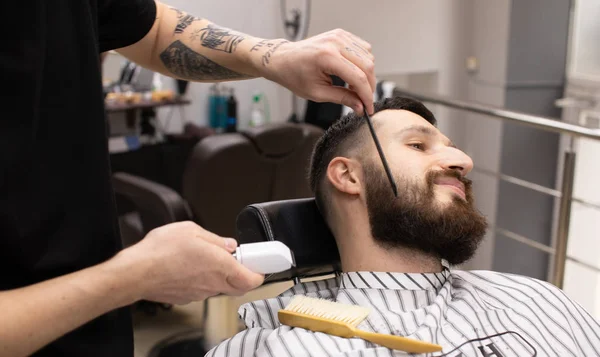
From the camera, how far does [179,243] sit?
0.81m

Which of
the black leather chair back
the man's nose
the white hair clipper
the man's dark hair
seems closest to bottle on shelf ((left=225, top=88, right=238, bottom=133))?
the black leather chair back

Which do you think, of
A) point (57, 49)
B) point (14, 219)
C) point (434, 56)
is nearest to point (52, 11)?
point (57, 49)

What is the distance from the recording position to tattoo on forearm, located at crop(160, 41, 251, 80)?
53.8 inches

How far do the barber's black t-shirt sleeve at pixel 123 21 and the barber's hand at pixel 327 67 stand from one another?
0.27 m

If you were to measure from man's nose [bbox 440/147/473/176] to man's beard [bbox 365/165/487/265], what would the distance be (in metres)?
0.01

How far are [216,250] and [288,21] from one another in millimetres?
2567

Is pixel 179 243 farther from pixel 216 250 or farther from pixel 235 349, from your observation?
pixel 235 349

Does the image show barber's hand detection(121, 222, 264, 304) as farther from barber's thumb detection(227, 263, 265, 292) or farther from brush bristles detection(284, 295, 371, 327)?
brush bristles detection(284, 295, 371, 327)

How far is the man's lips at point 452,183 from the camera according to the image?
1.37 meters

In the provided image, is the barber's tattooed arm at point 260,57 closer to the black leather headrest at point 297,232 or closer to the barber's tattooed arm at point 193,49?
the barber's tattooed arm at point 193,49

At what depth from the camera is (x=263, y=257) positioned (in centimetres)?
91

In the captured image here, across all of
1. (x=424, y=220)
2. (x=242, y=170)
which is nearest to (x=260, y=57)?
(x=424, y=220)

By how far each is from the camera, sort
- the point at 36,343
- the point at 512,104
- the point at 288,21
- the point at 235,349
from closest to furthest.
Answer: the point at 36,343 → the point at 235,349 → the point at 288,21 → the point at 512,104

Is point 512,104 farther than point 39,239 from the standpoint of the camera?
Yes
